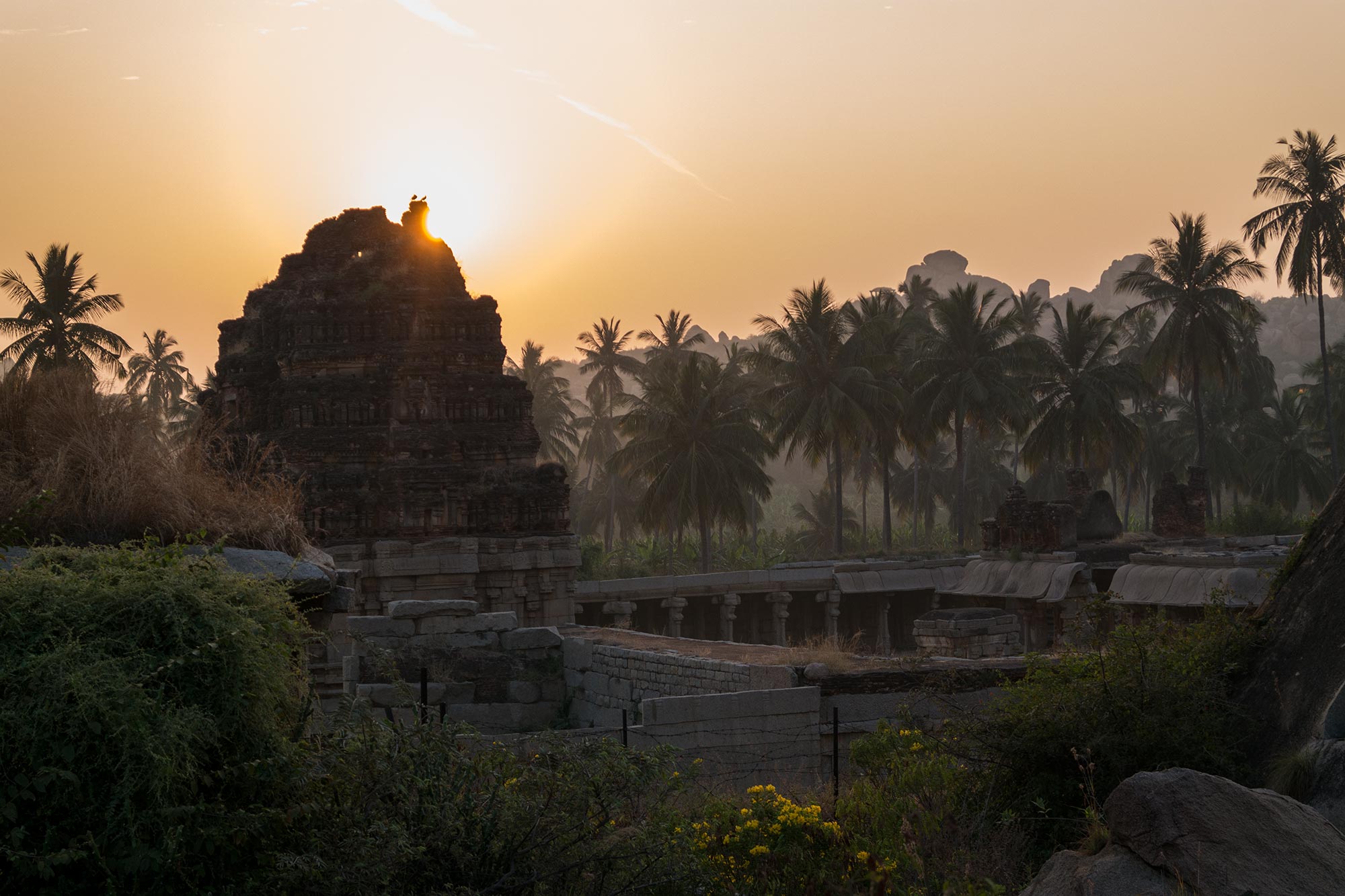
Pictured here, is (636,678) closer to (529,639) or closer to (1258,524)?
(529,639)

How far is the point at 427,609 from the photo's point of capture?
1961 centimetres

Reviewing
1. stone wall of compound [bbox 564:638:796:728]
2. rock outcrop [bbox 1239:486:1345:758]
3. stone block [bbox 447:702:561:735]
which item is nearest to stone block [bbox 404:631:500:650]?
stone block [bbox 447:702:561:735]

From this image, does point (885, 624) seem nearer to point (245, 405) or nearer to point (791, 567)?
point (791, 567)

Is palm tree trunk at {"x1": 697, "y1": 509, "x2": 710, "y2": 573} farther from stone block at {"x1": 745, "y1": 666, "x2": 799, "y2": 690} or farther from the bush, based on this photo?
the bush

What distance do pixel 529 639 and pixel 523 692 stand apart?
0.85m

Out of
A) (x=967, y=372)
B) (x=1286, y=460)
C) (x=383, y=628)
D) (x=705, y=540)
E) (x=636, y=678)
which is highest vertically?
(x=967, y=372)

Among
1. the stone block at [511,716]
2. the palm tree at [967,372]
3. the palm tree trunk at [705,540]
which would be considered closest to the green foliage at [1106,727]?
the stone block at [511,716]

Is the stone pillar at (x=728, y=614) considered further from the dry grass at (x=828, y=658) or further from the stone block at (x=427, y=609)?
the dry grass at (x=828, y=658)

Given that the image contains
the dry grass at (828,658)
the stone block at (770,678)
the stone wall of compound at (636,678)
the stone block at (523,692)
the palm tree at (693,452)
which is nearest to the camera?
the stone block at (770,678)

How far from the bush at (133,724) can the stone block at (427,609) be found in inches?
522

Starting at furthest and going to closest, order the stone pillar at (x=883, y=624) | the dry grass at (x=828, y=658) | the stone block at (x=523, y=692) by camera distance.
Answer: the stone pillar at (x=883, y=624), the stone block at (x=523, y=692), the dry grass at (x=828, y=658)

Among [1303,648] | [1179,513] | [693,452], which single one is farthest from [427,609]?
[1179,513]

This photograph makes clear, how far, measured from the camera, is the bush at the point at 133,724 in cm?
556

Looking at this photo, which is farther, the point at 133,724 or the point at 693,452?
the point at 693,452
